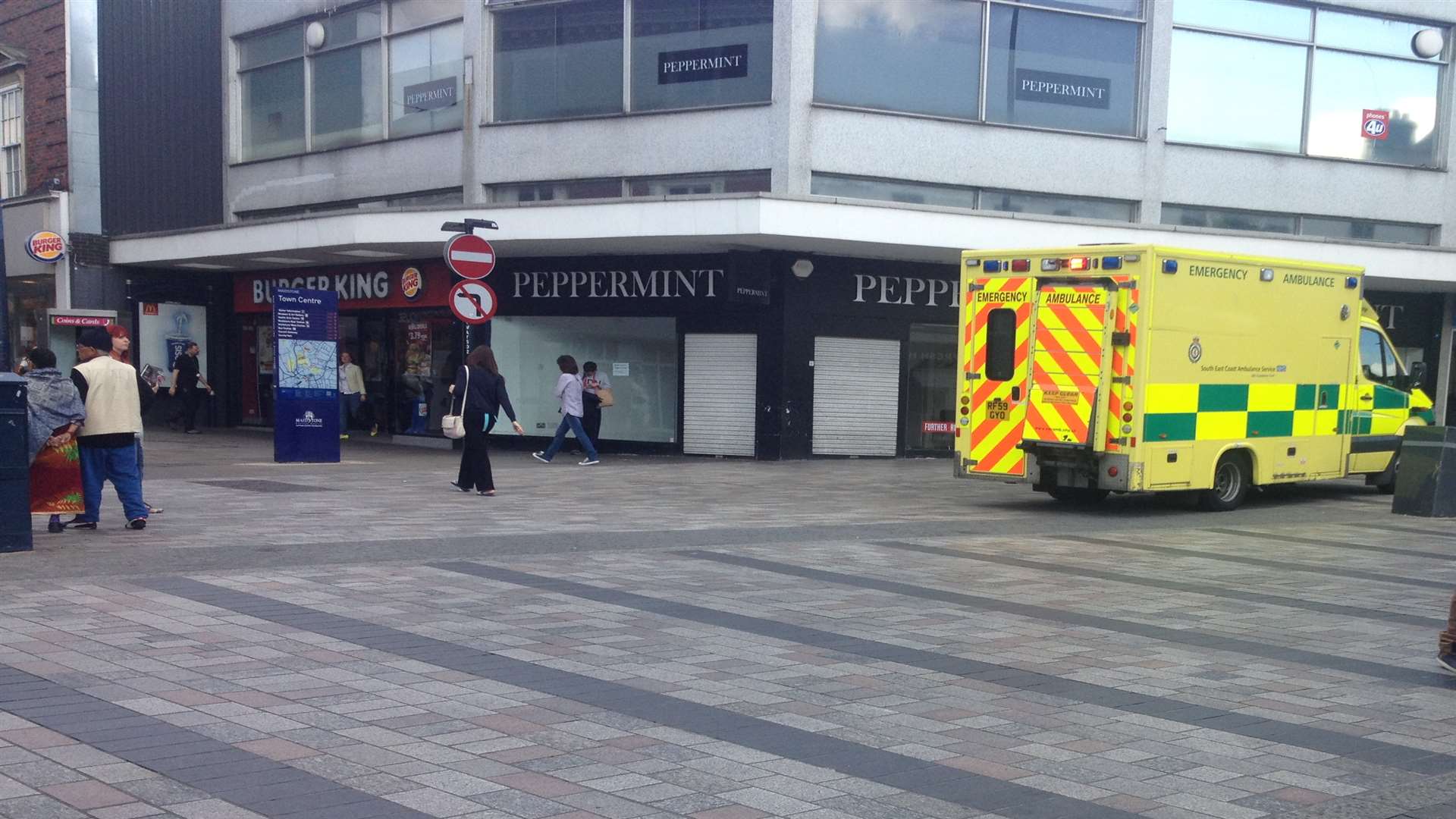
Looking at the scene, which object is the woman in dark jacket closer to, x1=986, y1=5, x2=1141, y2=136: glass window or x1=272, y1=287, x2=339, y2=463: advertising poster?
x1=272, y1=287, x2=339, y2=463: advertising poster

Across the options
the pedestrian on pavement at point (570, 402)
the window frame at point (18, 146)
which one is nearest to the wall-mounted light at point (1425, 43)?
the pedestrian on pavement at point (570, 402)

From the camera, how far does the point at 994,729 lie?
543cm

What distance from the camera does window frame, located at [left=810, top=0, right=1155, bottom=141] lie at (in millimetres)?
20266

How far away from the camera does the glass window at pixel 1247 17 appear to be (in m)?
22.0

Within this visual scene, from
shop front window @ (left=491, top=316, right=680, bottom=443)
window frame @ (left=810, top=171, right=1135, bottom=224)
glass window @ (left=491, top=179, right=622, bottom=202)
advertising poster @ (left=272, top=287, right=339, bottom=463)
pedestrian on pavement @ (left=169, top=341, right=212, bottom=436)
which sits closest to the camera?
advertising poster @ (left=272, top=287, right=339, bottom=463)

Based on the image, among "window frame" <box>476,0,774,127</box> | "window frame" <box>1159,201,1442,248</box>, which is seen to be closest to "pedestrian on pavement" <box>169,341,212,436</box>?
"window frame" <box>476,0,774,127</box>

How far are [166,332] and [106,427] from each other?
18.6 m

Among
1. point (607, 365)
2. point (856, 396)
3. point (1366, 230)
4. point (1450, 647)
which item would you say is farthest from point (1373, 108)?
point (1450, 647)

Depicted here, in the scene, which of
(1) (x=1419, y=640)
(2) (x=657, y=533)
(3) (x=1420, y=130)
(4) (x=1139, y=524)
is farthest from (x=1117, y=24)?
(1) (x=1419, y=640)

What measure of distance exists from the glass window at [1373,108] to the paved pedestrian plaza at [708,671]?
Result: 13527 millimetres

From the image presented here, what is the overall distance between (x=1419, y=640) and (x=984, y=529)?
508 cm

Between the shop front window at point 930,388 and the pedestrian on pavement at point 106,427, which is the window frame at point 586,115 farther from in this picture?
the pedestrian on pavement at point 106,427

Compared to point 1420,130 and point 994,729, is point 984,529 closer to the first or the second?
point 994,729

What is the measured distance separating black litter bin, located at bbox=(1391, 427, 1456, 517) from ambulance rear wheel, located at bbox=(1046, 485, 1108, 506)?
3.31 m
